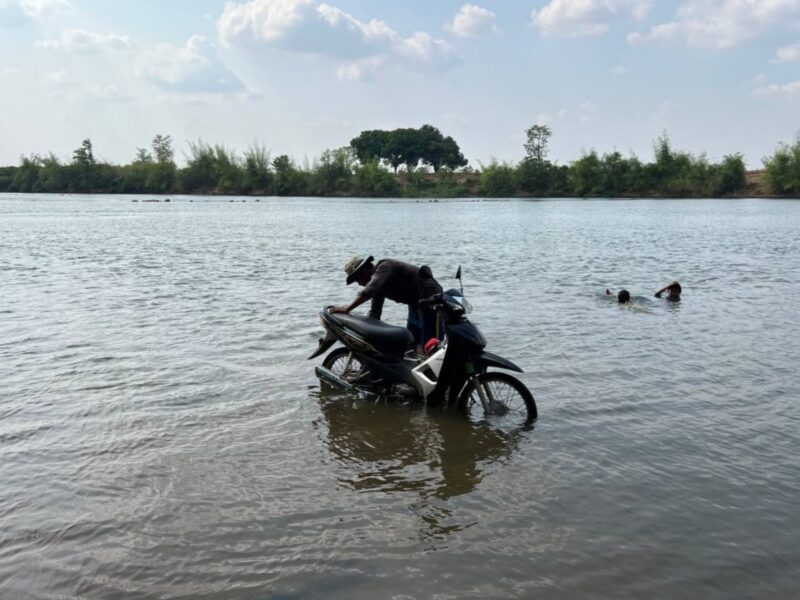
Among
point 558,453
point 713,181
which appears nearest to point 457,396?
point 558,453

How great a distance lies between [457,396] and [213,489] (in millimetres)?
2683

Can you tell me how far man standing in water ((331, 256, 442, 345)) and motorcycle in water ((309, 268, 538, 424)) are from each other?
285 mm

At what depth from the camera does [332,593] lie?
149 inches

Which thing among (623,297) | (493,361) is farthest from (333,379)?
(623,297)

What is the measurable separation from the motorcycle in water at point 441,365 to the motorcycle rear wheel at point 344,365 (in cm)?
4

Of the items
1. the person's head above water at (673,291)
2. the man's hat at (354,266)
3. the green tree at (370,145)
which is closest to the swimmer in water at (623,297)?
the person's head above water at (673,291)

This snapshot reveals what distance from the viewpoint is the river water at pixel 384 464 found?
13.2 feet

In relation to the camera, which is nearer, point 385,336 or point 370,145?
point 385,336

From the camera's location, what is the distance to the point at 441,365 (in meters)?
6.71

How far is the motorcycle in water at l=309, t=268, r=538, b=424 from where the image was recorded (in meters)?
6.54

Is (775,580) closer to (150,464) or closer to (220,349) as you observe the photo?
(150,464)

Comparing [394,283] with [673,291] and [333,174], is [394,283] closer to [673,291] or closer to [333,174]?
[673,291]

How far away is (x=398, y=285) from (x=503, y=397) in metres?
1.63

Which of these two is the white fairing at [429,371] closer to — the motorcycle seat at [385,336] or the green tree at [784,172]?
the motorcycle seat at [385,336]
